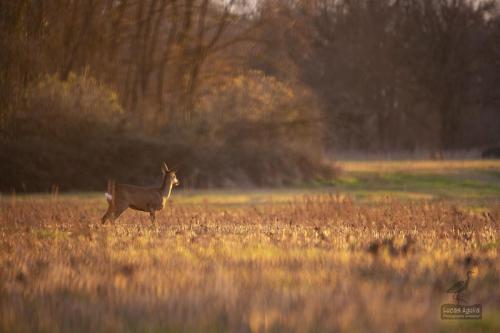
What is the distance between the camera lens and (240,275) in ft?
31.0

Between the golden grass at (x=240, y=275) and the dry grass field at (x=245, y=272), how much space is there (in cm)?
2

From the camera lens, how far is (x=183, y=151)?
35.2 m

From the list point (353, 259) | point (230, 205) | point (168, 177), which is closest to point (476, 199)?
point (230, 205)

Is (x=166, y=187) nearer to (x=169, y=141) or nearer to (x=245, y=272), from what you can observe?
(x=245, y=272)

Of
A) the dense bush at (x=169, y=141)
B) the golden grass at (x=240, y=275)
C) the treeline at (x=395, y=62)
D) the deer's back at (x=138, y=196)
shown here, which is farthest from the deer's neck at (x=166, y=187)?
the treeline at (x=395, y=62)

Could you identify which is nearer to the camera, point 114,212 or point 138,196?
point 114,212

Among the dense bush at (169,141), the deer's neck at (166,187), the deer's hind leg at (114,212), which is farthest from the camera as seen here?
the dense bush at (169,141)

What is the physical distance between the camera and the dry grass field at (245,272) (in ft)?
24.1

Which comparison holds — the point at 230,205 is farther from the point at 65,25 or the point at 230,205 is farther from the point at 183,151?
the point at 65,25

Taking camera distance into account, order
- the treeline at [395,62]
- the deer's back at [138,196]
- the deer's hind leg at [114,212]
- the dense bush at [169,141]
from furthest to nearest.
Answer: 1. the treeline at [395,62]
2. the dense bush at [169,141]
3. the deer's back at [138,196]
4. the deer's hind leg at [114,212]

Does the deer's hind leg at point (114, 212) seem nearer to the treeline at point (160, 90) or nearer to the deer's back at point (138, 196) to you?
the deer's back at point (138, 196)

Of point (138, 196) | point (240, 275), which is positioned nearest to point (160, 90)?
point (138, 196)

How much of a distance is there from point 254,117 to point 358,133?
31.5 m

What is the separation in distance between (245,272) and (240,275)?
173 mm
